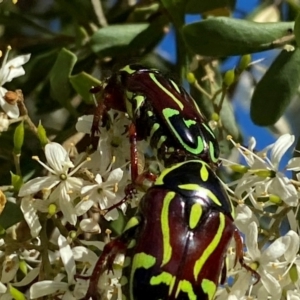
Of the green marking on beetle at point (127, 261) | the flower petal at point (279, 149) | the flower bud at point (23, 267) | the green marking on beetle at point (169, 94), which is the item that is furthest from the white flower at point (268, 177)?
the flower bud at point (23, 267)

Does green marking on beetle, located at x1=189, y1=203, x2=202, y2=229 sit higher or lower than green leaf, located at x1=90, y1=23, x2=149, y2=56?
lower

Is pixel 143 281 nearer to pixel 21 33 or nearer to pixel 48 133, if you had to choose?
pixel 48 133

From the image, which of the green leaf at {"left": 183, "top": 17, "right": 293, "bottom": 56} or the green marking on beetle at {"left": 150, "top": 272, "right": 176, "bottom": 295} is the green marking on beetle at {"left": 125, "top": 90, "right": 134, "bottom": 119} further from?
the green marking on beetle at {"left": 150, "top": 272, "right": 176, "bottom": 295}

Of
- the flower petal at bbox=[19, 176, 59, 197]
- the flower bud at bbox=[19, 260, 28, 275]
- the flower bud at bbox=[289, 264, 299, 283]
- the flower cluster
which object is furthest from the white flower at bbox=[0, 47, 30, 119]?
the flower bud at bbox=[289, 264, 299, 283]

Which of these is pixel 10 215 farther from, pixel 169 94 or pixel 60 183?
pixel 169 94

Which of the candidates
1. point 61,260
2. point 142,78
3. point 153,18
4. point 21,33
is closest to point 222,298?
point 61,260

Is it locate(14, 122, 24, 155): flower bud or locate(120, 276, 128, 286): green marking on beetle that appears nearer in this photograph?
locate(120, 276, 128, 286): green marking on beetle

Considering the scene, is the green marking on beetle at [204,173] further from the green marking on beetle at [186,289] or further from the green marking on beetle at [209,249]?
the green marking on beetle at [186,289]
